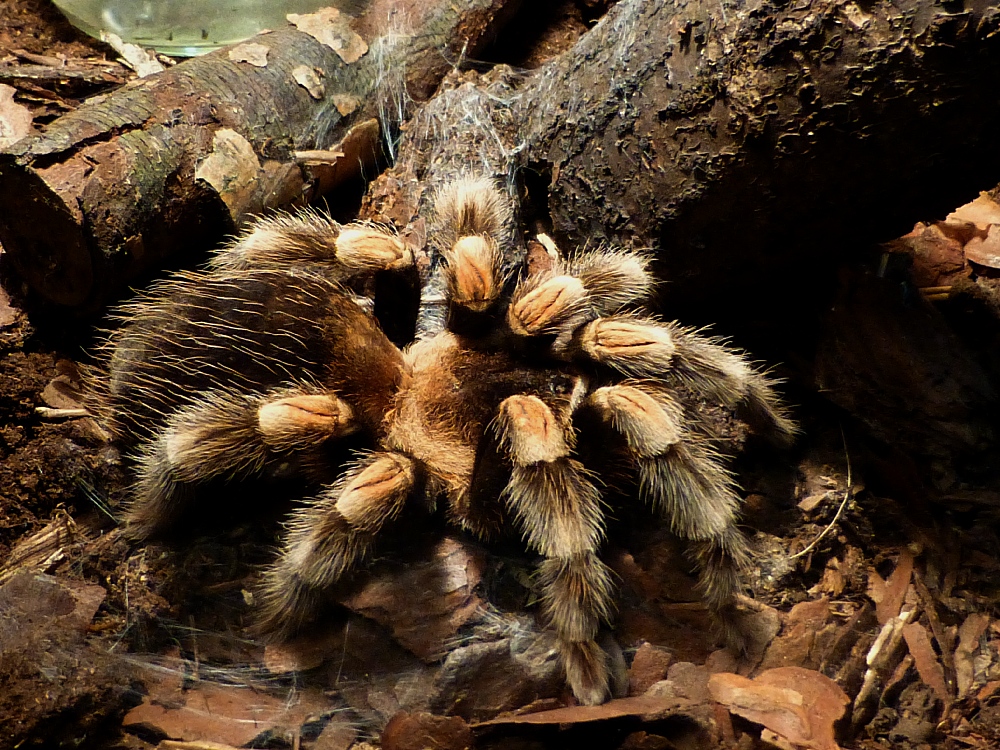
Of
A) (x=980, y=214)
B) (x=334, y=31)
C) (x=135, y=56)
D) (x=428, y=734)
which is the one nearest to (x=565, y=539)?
(x=428, y=734)

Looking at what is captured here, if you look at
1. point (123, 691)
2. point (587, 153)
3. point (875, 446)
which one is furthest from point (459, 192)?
point (123, 691)

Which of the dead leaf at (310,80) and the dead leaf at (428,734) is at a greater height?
the dead leaf at (310,80)

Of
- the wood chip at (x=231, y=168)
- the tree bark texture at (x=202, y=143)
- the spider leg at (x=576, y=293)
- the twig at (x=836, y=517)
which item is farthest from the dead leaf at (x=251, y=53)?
the twig at (x=836, y=517)

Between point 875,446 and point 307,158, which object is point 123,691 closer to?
point 307,158

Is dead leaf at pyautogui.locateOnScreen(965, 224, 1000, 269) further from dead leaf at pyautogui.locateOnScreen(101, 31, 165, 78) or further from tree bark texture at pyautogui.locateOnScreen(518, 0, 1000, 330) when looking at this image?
dead leaf at pyautogui.locateOnScreen(101, 31, 165, 78)

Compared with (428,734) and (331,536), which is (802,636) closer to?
(428,734)

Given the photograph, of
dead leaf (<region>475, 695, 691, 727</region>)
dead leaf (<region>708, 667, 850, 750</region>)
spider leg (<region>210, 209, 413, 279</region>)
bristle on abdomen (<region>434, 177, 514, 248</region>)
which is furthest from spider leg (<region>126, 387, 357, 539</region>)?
dead leaf (<region>708, 667, 850, 750</region>)

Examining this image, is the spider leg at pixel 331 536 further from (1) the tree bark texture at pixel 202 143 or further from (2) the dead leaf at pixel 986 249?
(2) the dead leaf at pixel 986 249
